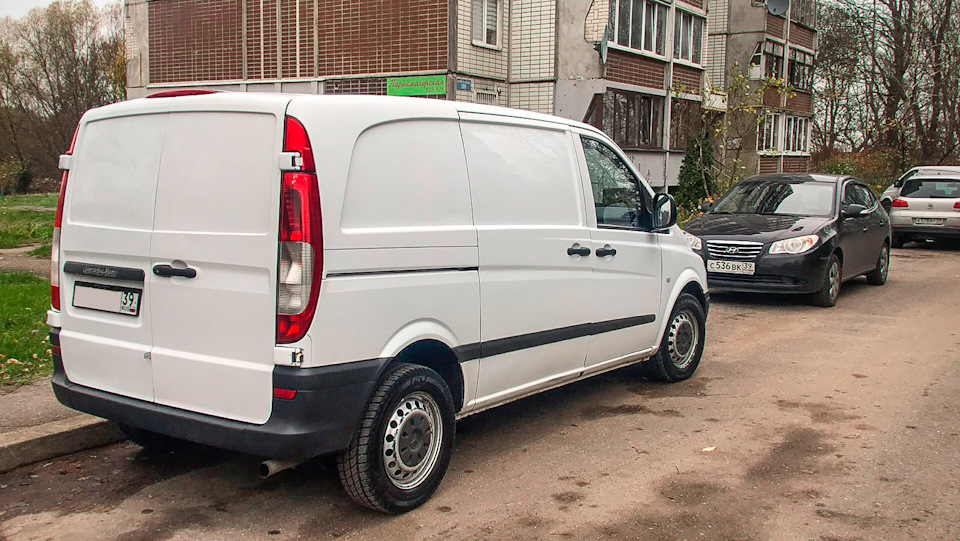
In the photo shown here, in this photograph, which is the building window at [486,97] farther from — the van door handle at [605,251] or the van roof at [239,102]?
the van roof at [239,102]

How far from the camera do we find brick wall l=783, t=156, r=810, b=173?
4009cm

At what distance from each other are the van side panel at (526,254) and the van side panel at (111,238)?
1.61 m

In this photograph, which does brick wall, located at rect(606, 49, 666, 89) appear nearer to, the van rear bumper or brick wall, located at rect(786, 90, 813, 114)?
brick wall, located at rect(786, 90, 813, 114)

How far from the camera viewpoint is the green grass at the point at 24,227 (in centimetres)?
1476

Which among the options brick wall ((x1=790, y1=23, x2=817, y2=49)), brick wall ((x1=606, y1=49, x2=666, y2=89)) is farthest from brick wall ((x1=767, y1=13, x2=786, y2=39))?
brick wall ((x1=606, y1=49, x2=666, y2=89))

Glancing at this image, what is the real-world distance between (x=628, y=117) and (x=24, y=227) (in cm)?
1761

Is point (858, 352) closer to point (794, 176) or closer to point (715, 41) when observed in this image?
point (794, 176)

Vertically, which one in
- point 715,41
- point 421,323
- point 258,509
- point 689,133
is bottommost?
point 258,509

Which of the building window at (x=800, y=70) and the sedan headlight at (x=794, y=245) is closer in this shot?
the sedan headlight at (x=794, y=245)

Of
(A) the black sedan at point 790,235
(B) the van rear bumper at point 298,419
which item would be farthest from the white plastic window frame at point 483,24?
(B) the van rear bumper at point 298,419

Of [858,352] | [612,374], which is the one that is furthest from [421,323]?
[858,352]

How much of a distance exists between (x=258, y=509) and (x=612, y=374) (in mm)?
3682

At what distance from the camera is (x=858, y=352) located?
8.33m

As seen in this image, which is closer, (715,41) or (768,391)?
(768,391)
